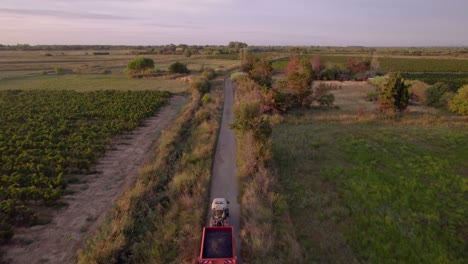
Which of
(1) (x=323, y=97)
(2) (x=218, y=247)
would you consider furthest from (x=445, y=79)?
(2) (x=218, y=247)

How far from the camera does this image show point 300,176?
62.4 feet

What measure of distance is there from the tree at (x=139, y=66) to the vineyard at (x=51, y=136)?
28461 millimetres

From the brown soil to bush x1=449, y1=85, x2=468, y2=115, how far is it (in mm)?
30323

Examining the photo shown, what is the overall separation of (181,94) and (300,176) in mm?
36197

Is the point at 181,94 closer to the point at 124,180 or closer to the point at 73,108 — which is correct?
the point at 73,108

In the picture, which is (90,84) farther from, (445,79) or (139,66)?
(445,79)

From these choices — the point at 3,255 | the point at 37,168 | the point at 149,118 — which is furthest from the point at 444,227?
the point at 149,118

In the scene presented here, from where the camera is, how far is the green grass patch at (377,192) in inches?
504

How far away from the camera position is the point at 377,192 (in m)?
17.1

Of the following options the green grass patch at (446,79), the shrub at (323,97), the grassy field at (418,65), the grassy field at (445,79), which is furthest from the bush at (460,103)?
the grassy field at (418,65)

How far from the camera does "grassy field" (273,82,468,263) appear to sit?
1282 cm

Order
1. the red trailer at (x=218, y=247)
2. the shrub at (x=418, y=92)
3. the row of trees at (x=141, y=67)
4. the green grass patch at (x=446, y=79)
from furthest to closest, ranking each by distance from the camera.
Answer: the row of trees at (x=141, y=67) → the green grass patch at (x=446, y=79) → the shrub at (x=418, y=92) → the red trailer at (x=218, y=247)

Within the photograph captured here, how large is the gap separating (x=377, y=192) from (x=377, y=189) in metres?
0.39

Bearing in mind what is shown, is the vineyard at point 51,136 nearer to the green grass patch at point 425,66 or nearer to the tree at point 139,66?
the tree at point 139,66
